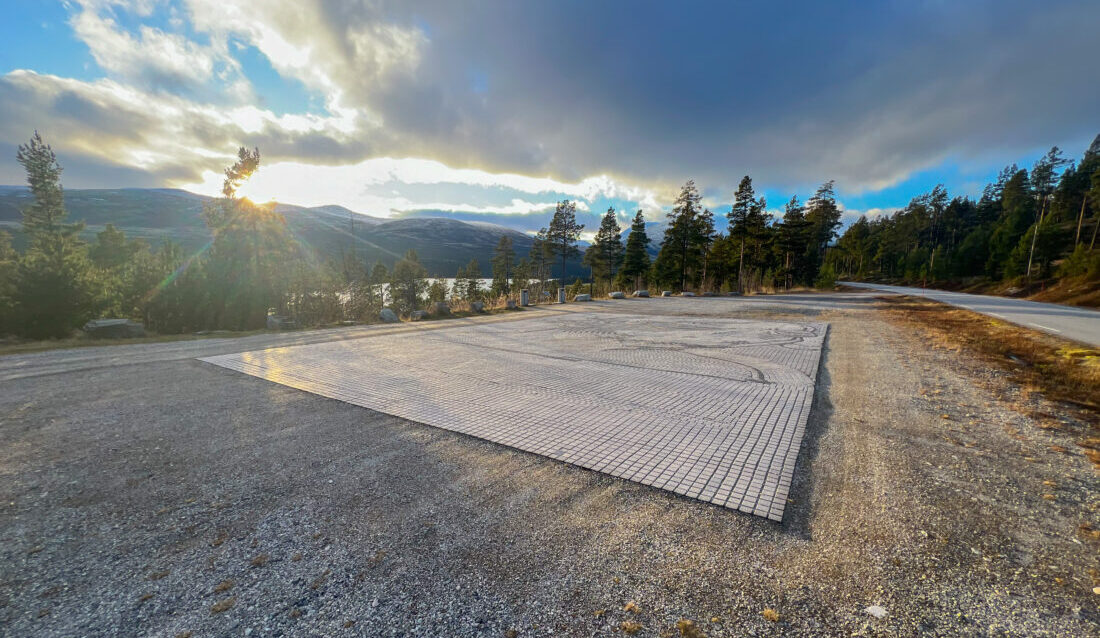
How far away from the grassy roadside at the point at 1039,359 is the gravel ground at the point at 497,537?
113 centimetres

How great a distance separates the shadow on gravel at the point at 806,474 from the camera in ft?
8.33

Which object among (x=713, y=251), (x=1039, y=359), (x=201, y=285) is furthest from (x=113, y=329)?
(x=713, y=251)

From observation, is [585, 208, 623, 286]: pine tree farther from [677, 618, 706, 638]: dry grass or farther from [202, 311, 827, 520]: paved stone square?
[677, 618, 706, 638]: dry grass

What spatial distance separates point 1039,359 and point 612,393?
8556 mm

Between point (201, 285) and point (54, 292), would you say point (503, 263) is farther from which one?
point (54, 292)

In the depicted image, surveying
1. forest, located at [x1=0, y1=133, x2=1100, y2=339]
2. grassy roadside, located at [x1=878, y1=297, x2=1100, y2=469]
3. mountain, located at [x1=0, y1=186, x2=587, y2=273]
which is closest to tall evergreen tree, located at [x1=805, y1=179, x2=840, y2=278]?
forest, located at [x1=0, y1=133, x2=1100, y2=339]

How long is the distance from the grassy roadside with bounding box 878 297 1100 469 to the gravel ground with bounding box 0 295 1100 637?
1131 millimetres

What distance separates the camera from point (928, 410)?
4.65m

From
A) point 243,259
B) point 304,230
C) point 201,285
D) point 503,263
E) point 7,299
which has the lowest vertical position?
point 7,299

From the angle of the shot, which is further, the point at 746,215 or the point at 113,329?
the point at 746,215

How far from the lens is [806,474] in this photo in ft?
10.5

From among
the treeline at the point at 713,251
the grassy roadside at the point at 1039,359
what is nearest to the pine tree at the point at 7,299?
the grassy roadside at the point at 1039,359

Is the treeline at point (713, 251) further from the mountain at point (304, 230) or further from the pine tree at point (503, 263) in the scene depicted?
the mountain at point (304, 230)

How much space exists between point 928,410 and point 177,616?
7.06 meters
